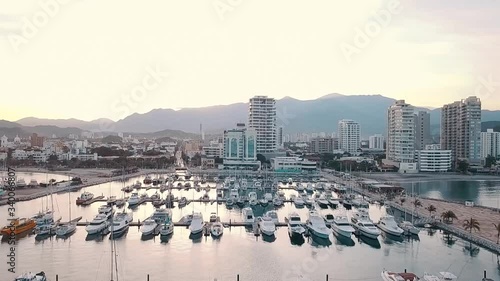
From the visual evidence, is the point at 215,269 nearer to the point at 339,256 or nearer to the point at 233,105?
the point at 339,256

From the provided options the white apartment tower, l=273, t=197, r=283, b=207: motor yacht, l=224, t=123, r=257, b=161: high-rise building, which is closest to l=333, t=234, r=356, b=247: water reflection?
l=273, t=197, r=283, b=207: motor yacht

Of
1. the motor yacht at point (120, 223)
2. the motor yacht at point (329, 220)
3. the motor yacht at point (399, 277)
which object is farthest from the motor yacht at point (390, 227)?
the motor yacht at point (120, 223)

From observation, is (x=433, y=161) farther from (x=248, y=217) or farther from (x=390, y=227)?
(x=248, y=217)

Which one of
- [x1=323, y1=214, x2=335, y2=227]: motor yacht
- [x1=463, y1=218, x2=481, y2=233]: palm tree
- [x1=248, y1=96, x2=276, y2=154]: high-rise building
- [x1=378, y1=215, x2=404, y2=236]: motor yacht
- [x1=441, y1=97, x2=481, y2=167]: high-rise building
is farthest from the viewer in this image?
[x1=248, y1=96, x2=276, y2=154]: high-rise building

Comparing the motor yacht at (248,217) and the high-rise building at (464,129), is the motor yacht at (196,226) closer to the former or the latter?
the motor yacht at (248,217)

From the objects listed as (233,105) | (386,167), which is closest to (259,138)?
(386,167)

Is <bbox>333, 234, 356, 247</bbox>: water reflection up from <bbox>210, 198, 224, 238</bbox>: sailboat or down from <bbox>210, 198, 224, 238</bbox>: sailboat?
down

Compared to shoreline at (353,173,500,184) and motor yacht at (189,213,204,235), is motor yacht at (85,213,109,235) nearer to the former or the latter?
motor yacht at (189,213,204,235)
